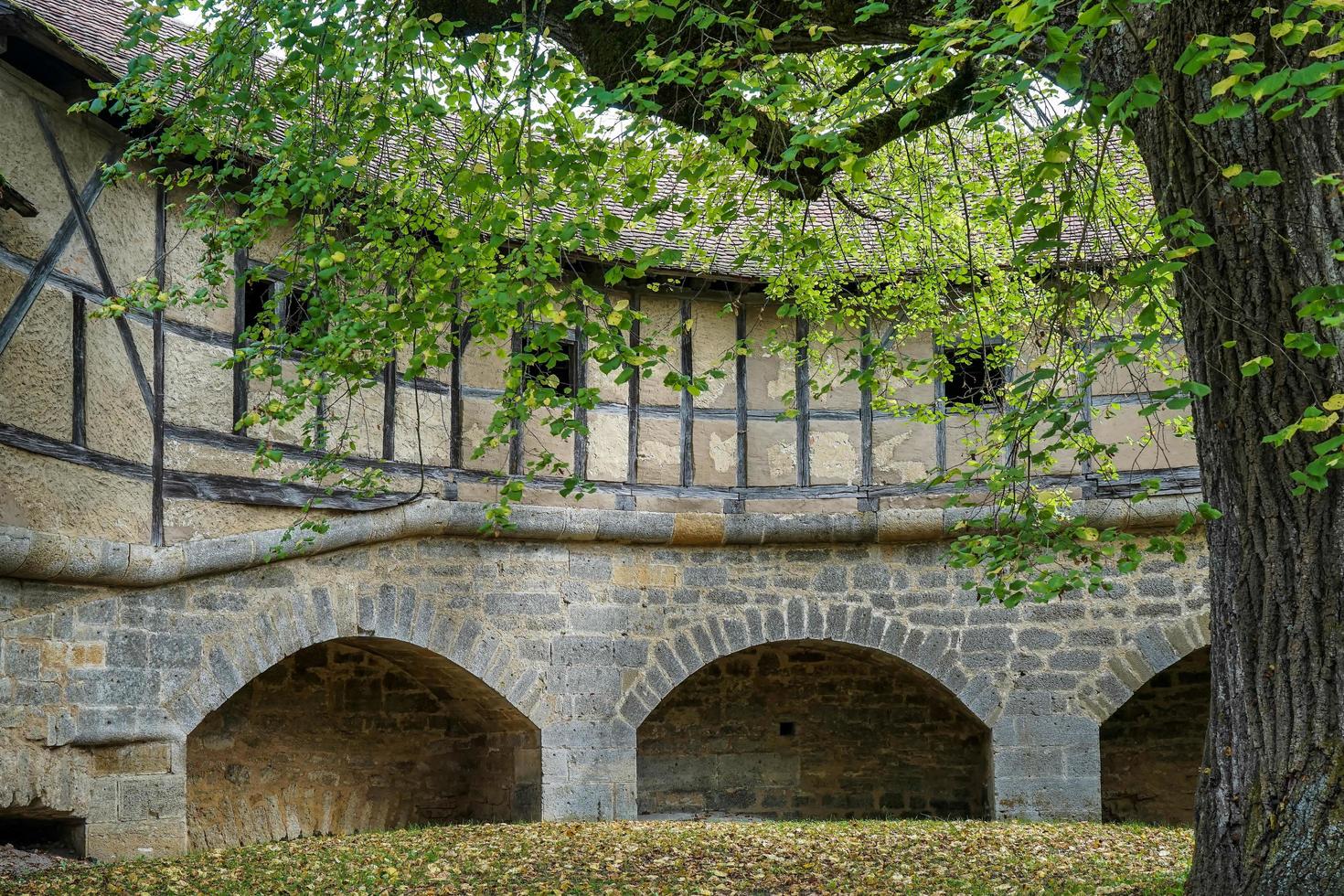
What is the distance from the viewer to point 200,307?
24.8 feet

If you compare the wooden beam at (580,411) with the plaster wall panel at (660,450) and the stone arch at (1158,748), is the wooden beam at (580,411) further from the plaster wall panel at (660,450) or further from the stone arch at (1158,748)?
the stone arch at (1158,748)

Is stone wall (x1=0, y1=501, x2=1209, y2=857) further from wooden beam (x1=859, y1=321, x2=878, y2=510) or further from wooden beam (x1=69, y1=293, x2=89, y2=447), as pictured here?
wooden beam (x1=69, y1=293, x2=89, y2=447)

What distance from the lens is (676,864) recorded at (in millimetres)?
6242

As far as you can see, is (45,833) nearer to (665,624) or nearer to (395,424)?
(395,424)

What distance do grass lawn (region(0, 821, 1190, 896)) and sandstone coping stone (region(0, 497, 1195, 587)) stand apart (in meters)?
1.43

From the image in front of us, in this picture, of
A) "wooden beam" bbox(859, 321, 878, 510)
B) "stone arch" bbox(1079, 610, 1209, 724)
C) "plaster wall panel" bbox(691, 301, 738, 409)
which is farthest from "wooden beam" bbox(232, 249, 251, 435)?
"stone arch" bbox(1079, 610, 1209, 724)

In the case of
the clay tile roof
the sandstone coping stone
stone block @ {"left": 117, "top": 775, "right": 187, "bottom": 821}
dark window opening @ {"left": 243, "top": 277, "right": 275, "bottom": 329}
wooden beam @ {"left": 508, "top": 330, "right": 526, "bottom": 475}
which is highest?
the clay tile roof

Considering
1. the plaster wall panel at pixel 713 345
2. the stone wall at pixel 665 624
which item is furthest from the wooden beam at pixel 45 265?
the plaster wall panel at pixel 713 345

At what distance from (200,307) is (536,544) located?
273 cm

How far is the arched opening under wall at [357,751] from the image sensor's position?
8523mm

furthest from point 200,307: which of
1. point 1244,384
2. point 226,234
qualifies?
point 1244,384

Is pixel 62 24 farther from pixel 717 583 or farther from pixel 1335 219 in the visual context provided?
pixel 1335 219

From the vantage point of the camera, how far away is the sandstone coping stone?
647cm

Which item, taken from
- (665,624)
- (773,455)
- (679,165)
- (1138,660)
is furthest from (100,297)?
(1138,660)
